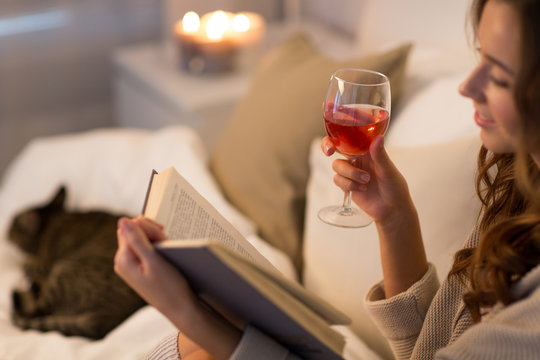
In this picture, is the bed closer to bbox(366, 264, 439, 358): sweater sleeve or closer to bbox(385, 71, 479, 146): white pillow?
bbox(385, 71, 479, 146): white pillow

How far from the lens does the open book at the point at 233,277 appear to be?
2.35 feet

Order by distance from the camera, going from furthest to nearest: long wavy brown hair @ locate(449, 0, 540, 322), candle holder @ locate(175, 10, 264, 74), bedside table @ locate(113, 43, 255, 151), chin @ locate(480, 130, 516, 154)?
candle holder @ locate(175, 10, 264, 74)
bedside table @ locate(113, 43, 255, 151)
chin @ locate(480, 130, 516, 154)
long wavy brown hair @ locate(449, 0, 540, 322)

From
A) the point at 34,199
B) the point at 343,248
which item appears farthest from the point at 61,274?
the point at 343,248

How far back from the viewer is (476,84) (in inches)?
30.8

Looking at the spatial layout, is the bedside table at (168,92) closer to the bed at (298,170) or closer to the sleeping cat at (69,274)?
the bed at (298,170)

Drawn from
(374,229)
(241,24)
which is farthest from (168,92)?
(374,229)

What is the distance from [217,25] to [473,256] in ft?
6.09

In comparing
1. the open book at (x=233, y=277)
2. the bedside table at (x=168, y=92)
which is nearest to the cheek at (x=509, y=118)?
the open book at (x=233, y=277)

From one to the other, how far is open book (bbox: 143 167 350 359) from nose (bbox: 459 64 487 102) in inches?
13.1

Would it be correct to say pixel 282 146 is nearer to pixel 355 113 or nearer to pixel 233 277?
pixel 355 113

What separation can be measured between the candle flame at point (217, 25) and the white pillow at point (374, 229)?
1.23m

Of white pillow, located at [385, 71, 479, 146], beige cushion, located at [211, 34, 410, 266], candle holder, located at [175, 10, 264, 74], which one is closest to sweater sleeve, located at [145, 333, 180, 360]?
beige cushion, located at [211, 34, 410, 266]

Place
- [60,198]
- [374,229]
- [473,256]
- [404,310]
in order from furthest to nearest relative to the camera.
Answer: [60,198] < [374,229] < [404,310] < [473,256]

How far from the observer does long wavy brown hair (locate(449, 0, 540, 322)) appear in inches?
27.5
